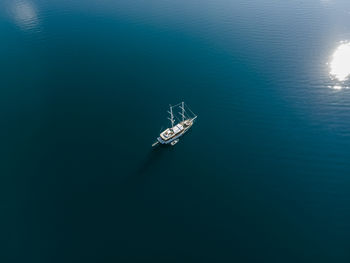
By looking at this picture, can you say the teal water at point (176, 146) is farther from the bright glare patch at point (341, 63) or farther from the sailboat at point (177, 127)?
the sailboat at point (177, 127)

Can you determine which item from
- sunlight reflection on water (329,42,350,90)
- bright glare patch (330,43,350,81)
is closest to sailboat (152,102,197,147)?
sunlight reflection on water (329,42,350,90)

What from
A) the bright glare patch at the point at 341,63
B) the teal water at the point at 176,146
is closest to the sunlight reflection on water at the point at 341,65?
the bright glare patch at the point at 341,63

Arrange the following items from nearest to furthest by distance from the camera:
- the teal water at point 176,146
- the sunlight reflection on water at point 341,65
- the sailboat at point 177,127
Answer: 1. the teal water at point 176,146
2. the sailboat at point 177,127
3. the sunlight reflection on water at point 341,65

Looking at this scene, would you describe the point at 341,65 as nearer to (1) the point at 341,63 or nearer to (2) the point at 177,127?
(1) the point at 341,63

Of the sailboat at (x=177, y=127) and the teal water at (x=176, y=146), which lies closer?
the teal water at (x=176, y=146)

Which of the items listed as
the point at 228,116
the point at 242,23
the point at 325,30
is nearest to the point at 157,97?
the point at 228,116
